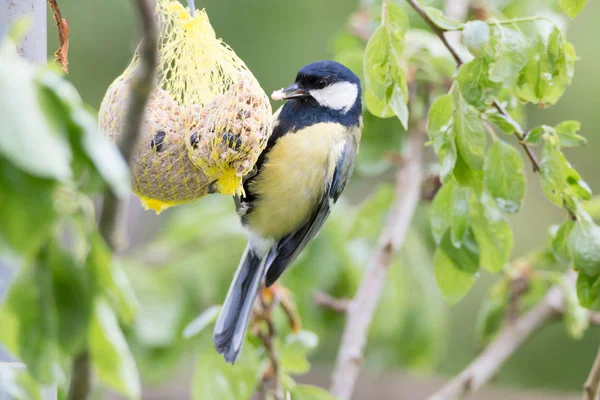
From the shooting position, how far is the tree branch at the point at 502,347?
154 centimetres

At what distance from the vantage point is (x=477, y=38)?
3.19 ft

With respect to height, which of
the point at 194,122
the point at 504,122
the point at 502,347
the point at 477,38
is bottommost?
the point at 502,347

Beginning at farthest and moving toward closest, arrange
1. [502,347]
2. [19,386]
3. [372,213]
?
[372,213]
[502,347]
[19,386]

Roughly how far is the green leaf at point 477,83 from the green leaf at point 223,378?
56 cm

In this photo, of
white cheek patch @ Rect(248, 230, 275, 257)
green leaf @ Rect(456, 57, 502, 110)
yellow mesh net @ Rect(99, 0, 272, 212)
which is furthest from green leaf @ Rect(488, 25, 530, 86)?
white cheek patch @ Rect(248, 230, 275, 257)

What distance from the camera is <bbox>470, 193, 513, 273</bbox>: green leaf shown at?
111 cm

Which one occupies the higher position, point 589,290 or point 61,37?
point 61,37

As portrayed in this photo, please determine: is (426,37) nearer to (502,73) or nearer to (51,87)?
(502,73)

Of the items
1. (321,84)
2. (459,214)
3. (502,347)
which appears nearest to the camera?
(459,214)

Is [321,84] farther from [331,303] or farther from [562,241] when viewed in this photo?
[562,241]

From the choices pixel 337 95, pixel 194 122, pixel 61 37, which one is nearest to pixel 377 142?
pixel 337 95

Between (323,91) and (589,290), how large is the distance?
70cm

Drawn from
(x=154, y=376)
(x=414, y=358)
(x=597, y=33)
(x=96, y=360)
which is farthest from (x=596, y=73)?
(x=96, y=360)

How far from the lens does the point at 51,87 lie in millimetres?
450
